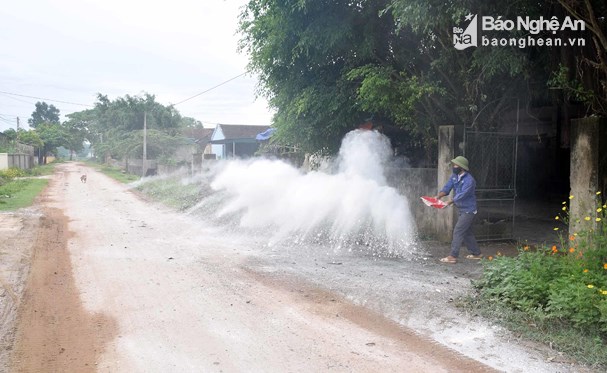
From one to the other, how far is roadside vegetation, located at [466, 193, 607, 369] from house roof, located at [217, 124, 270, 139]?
45.7 metres

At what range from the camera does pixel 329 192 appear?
1155 cm

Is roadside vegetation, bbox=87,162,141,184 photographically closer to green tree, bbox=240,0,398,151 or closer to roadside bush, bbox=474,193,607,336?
green tree, bbox=240,0,398,151

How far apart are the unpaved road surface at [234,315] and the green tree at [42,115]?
4735 inches

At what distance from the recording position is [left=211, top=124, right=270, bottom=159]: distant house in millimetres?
42438

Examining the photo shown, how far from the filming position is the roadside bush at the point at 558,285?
4.68 meters

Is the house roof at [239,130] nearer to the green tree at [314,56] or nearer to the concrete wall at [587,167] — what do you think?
Result: the green tree at [314,56]

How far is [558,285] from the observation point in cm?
514

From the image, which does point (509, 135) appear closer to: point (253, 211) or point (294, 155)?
point (253, 211)

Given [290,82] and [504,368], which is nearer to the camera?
[504,368]

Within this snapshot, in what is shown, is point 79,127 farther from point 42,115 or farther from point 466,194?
point 466,194

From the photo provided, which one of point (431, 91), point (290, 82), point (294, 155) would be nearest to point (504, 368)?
point (431, 91)

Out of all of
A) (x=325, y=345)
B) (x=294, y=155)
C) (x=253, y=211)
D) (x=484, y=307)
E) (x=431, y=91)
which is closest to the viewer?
(x=325, y=345)

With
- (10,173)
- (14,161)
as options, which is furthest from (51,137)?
(10,173)

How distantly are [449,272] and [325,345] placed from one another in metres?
3.54
